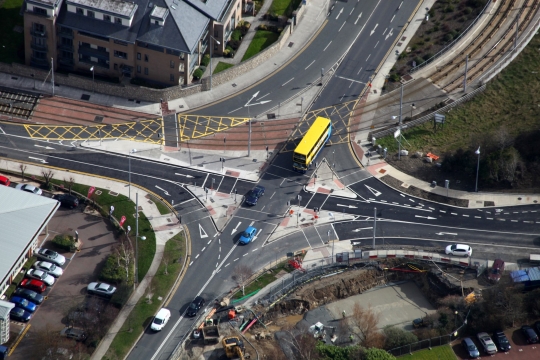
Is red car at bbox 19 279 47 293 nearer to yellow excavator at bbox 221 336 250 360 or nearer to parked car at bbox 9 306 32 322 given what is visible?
parked car at bbox 9 306 32 322

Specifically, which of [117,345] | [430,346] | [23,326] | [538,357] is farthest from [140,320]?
[538,357]

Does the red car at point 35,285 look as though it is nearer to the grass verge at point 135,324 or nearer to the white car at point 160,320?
the grass verge at point 135,324

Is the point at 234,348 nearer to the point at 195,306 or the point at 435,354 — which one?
the point at 195,306

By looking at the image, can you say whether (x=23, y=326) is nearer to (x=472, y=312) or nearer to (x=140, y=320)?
(x=140, y=320)

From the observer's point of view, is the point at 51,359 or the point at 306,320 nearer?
the point at 51,359

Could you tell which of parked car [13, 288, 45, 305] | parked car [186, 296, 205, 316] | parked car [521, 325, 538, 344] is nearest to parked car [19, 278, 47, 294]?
parked car [13, 288, 45, 305]

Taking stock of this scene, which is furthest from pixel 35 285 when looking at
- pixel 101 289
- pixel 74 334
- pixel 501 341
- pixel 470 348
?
pixel 501 341

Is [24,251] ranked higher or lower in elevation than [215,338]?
higher
